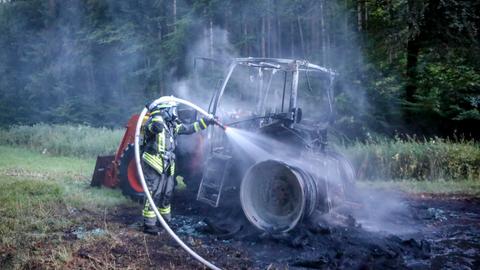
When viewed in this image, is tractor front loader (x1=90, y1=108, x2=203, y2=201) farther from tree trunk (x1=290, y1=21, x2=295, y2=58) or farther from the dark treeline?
tree trunk (x1=290, y1=21, x2=295, y2=58)

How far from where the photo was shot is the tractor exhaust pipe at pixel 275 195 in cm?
607

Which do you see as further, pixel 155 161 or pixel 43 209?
pixel 43 209

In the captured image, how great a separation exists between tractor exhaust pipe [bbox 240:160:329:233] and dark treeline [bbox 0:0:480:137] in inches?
334

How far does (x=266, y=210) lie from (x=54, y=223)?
3.02 metres

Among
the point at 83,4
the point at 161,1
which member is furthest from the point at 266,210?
the point at 83,4

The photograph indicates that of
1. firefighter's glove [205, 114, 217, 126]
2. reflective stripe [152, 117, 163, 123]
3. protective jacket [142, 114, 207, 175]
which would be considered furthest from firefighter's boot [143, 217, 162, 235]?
firefighter's glove [205, 114, 217, 126]

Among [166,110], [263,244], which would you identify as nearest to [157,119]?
[166,110]

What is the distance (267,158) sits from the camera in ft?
21.5

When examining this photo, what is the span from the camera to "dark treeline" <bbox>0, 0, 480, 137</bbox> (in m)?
13.5

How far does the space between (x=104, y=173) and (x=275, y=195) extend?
13.5ft

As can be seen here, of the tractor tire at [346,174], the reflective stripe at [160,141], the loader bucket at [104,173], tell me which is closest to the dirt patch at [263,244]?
the tractor tire at [346,174]

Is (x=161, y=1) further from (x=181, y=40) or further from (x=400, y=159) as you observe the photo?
(x=400, y=159)

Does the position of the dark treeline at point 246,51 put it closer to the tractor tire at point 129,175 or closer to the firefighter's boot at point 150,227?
the tractor tire at point 129,175

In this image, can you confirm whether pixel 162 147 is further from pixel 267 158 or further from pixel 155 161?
pixel 267 158
